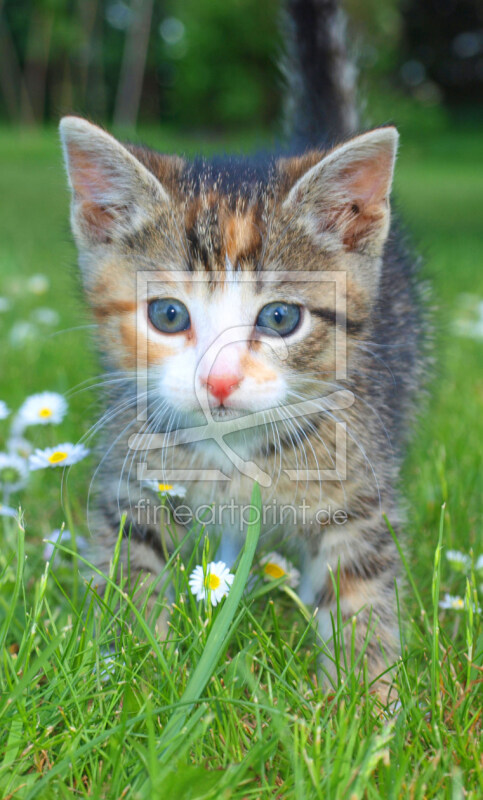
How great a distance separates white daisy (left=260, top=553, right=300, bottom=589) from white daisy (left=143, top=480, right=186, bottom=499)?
248 millimetres

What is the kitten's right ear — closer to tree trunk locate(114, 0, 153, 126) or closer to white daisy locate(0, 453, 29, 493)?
white daisy locate(0, 453, 29, 493)

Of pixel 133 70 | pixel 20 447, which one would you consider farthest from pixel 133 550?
pixel 133 70

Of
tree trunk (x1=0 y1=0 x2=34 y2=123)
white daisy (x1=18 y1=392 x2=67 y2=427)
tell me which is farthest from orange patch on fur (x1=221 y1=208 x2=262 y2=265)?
tree trunk (x1=0 y1=0 x2=34 y2=123)

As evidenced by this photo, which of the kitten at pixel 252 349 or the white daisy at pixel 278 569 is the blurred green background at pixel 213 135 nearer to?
the kitten at pixel 252 349

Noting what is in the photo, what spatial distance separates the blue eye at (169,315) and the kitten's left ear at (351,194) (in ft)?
1.00

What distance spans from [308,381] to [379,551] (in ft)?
1.44

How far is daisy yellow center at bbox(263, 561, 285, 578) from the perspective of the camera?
1.60 metres

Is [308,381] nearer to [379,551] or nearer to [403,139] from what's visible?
[379,551]

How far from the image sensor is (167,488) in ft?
4.91

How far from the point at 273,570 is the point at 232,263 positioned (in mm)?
668

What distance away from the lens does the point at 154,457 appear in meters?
1.63

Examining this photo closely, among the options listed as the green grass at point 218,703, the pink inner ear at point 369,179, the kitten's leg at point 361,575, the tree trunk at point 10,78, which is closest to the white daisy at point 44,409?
the green grass at point 218,703

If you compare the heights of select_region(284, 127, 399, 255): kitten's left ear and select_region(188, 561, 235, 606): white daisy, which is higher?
select_region(284, 127, 399, 255): kitten's left ear

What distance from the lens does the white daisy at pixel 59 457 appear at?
1.56 metres
